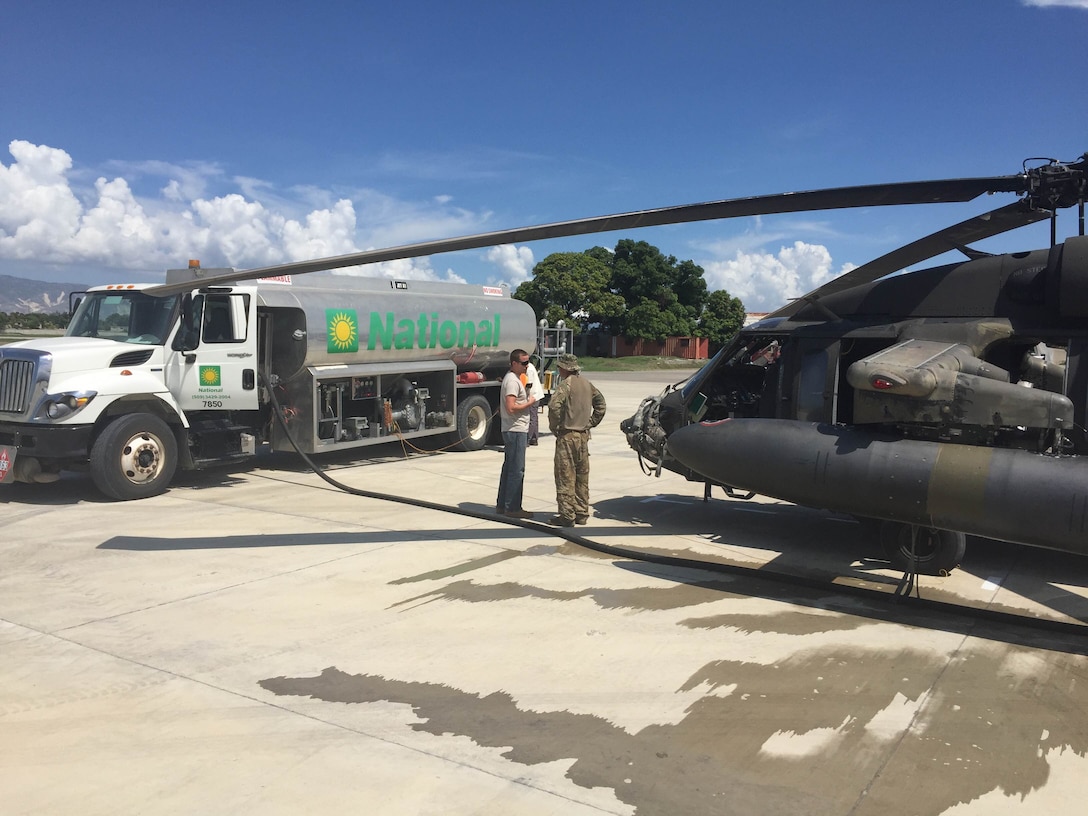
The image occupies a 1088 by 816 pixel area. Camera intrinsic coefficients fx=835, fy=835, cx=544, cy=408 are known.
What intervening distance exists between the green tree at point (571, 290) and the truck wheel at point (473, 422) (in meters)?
39.5

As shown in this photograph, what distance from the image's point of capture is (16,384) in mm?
→ 9250

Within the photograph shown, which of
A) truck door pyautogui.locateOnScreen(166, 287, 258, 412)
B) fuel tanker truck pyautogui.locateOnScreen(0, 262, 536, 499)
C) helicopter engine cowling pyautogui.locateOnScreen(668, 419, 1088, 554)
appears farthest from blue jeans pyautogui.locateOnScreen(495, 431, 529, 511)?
truck door pyautogui.locateOnScreen(166, 287, 258, 412)

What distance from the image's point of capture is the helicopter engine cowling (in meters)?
5.09

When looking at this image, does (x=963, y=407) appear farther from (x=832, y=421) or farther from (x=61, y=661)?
(x=61, y=661)

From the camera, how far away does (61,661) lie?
15.9 feet

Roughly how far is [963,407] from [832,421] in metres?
1.57

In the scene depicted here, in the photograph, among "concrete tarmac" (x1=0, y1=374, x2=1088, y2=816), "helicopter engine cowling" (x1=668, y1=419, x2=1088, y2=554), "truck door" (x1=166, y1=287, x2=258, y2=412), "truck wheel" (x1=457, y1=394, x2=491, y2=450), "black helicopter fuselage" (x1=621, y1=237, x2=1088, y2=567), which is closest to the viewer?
"concrete tarmac" (x1=0, y1=374, x2=1088, y2=816)

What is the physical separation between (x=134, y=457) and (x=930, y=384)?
27.2 feet

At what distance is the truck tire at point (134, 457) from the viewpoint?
362 inches

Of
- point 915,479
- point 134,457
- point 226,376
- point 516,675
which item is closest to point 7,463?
point 134,457

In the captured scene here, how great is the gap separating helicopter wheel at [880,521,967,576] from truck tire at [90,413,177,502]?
25.8 feet

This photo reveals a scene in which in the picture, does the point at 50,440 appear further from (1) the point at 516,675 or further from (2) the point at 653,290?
(2) the point at 653,290

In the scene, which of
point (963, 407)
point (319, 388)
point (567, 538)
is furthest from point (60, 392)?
point (963, 407)

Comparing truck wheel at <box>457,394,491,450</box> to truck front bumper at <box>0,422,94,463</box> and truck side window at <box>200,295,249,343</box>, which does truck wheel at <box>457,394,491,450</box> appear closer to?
truck side window at <box>200,295,249,343</box>
